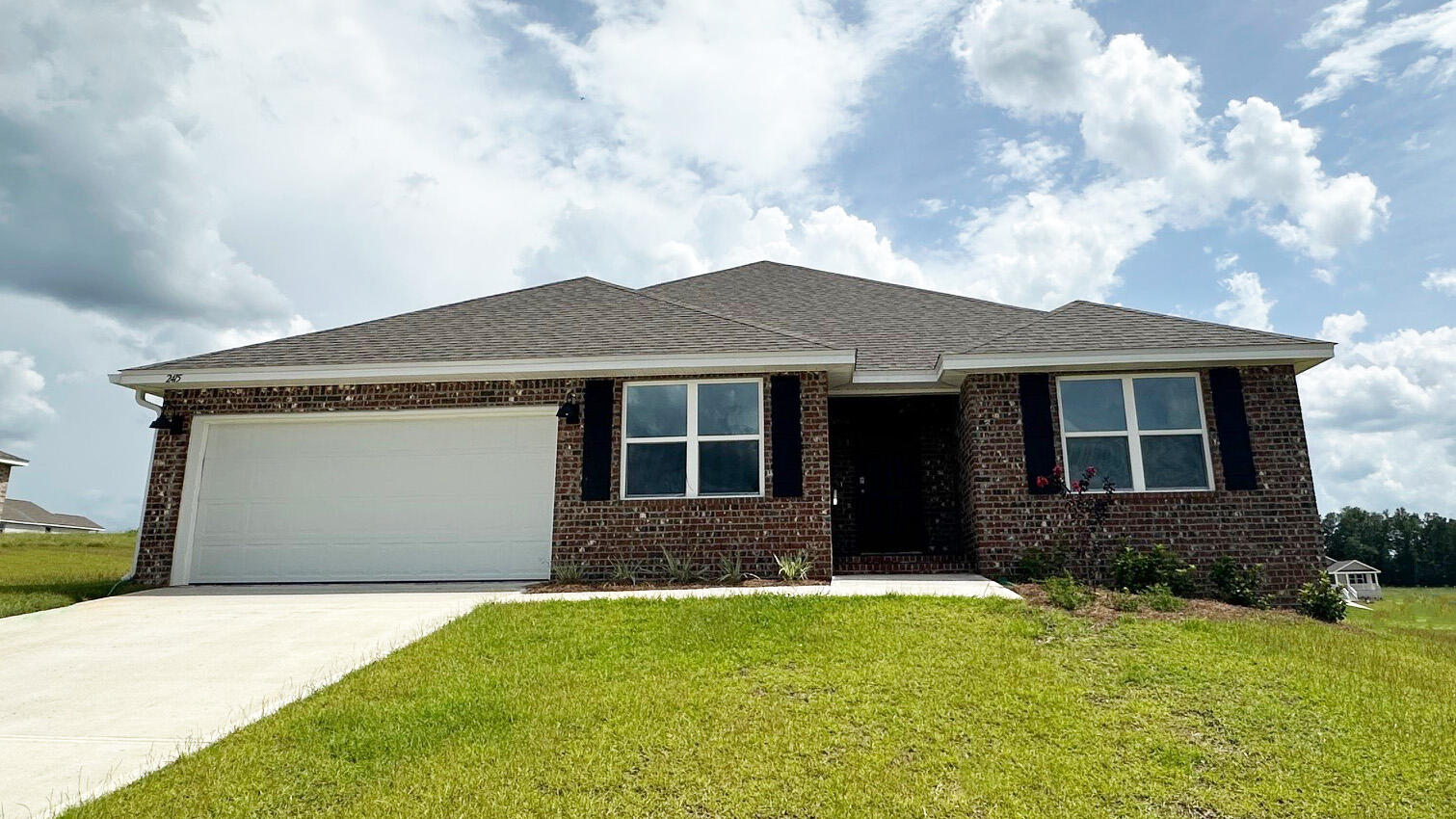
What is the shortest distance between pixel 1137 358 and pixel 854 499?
4399 millimetres

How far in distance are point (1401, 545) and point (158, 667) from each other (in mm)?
65836

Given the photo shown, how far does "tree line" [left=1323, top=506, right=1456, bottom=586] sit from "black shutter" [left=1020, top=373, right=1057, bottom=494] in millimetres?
52849

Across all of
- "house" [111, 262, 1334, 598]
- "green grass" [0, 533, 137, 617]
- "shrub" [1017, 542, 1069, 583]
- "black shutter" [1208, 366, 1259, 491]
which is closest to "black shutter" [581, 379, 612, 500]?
"house" [111, 262, 1334, 598]

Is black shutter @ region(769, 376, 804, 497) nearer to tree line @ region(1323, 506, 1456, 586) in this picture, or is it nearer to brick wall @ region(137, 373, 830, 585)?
brick wall @ region(137, 373, 830, 585)

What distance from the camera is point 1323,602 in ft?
29.1

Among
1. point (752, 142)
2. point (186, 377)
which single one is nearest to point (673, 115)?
point (752, 142)

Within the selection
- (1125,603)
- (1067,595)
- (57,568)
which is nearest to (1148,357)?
(1125,603)

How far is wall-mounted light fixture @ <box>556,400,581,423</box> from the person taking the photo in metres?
10.4

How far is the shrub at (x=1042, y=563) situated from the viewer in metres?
9.78

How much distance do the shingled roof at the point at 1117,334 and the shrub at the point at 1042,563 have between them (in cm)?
250

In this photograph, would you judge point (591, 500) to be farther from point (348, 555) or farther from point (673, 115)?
point (673, 115)

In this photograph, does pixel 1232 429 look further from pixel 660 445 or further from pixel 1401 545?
pixel 1401 545

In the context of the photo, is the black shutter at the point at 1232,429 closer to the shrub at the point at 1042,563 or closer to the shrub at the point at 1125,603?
the shrub at the point at 1042,563

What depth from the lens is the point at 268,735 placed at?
15.0ft
